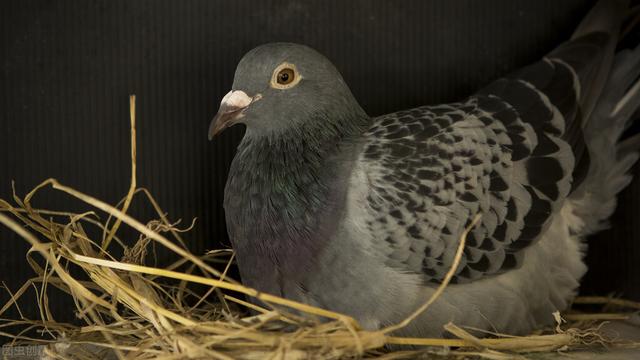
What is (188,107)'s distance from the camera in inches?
101

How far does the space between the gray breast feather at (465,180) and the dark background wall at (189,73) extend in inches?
17.6

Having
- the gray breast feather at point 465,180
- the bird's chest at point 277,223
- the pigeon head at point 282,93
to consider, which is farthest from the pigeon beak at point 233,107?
the gray breast feather at point 465,180

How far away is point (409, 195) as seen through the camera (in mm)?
2021

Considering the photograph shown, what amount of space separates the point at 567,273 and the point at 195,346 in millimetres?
1239

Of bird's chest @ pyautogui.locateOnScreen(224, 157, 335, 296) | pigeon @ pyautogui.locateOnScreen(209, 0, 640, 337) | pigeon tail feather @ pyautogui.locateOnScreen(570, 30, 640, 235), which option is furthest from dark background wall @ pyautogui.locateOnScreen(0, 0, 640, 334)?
bird's chest @ pyautogui.locateOnScreen(224, 157, 335, 296)

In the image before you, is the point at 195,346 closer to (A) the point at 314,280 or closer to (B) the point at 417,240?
(A) the point at 314,280

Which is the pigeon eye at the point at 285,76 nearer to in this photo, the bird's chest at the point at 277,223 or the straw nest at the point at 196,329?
the bird's chest at the point at 277,223

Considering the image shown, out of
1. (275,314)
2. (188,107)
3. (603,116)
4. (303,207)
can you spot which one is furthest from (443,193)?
(188,107)

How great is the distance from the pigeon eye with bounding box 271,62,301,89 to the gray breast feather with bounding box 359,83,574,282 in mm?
269

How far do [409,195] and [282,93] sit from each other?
1.58 ft

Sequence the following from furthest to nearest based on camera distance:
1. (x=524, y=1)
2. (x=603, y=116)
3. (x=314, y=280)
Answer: (x=524, y=1)
(x=603, y=116)
(x=314, y=280)

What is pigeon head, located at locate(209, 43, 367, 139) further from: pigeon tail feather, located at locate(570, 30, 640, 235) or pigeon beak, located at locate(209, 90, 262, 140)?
pigeon tail feather, located at locate(570, 30, 640, 235)

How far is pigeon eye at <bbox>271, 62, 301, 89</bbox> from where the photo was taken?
2.16 metres

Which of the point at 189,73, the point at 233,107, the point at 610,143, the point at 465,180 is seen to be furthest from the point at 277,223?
the point at 610,143
